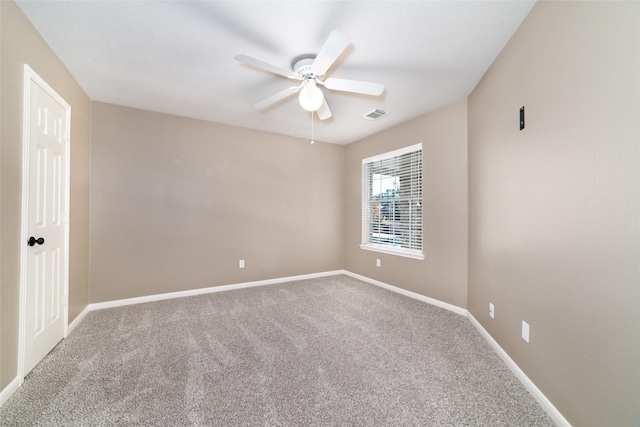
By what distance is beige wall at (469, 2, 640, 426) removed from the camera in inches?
41.5

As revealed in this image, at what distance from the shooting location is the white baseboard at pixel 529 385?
141 centimetres

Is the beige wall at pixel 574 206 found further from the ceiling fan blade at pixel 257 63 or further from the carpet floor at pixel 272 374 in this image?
the ceiling fan blade at pixel 257 63

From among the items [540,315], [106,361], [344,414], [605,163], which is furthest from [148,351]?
[605,163]

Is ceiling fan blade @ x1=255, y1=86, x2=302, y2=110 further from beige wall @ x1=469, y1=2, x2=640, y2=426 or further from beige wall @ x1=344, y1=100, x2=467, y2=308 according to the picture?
beige wall @ x1=344, y1=100, x2=467, y2=308

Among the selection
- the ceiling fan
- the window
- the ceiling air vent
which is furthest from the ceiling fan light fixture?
the window

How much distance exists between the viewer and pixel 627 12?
1.05 metres

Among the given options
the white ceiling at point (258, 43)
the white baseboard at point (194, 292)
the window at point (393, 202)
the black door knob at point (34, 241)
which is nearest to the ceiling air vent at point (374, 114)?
the white ceiling at point (258, 43)

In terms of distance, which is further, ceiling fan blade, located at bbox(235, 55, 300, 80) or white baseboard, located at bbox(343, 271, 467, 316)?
white baseboard, located at bbox(343, 271, 467, 316)

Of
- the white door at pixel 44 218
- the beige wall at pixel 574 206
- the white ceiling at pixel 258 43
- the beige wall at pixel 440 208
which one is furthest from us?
the beige wall at pixel 440 208

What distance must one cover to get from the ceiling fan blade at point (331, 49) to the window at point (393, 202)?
220 centimetres

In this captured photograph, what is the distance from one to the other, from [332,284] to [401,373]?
2.41 metres

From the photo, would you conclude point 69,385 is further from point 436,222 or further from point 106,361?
point 436,222

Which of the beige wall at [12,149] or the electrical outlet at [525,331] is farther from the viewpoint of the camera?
the electrical outlet at [525,331]

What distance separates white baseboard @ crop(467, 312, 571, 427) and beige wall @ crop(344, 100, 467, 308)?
78 centimetres
